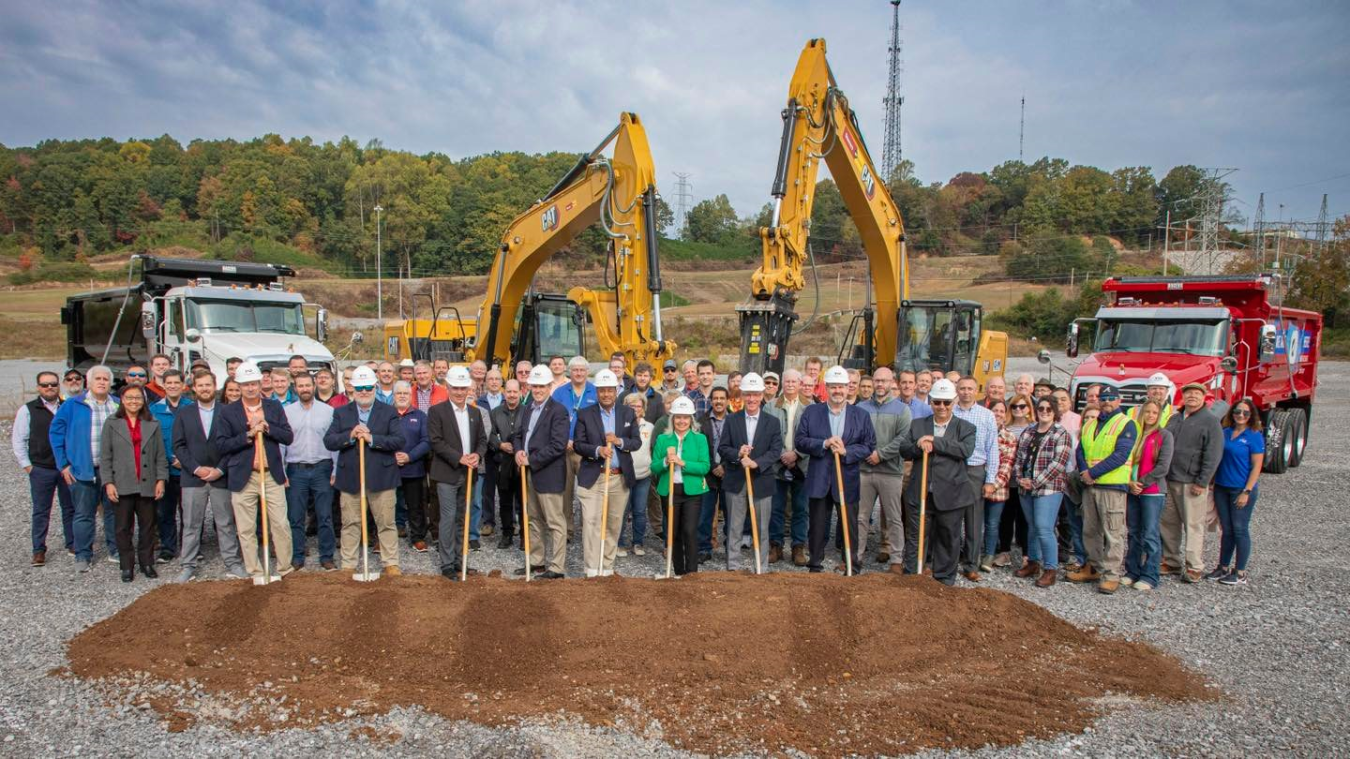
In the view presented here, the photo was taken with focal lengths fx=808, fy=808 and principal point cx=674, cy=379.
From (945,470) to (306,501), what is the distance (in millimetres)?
6160

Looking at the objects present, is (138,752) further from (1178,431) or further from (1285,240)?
(1285,240)

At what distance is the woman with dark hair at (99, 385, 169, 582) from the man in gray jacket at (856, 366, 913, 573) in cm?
671

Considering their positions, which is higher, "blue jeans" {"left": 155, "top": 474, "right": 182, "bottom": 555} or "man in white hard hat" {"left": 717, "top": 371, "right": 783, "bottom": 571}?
"man in white hard hat" {"left": 717, "top": 371, "right": 783, "bottom": 571}

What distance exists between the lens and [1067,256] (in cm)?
5684

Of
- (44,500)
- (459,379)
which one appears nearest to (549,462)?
(459,379)

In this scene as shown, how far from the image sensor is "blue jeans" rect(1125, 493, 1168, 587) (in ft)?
24.5

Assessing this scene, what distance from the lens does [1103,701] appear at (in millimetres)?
5211

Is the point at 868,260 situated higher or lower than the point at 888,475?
higher

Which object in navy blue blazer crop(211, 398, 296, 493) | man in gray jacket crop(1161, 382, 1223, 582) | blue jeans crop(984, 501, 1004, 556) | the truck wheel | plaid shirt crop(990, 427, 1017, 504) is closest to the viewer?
navy blue blazer crop(211, 398, 296, 493)

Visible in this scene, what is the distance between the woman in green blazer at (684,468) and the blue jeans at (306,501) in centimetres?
319

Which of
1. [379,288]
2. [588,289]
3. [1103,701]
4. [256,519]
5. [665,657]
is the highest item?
[379,288]

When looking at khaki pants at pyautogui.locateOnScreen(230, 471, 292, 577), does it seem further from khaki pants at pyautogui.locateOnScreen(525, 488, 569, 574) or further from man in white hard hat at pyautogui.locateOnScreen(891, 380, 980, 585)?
man in white hard hat at pyautogui.locateOnScreen(891, 380, 980, 585)

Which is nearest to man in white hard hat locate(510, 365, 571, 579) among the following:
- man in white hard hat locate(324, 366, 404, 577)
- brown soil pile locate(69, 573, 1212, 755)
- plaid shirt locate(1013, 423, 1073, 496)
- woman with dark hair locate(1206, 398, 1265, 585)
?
brown soil pile locate(69, 573, 1212, 755)

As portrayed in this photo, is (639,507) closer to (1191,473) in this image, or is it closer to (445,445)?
(445,445)
